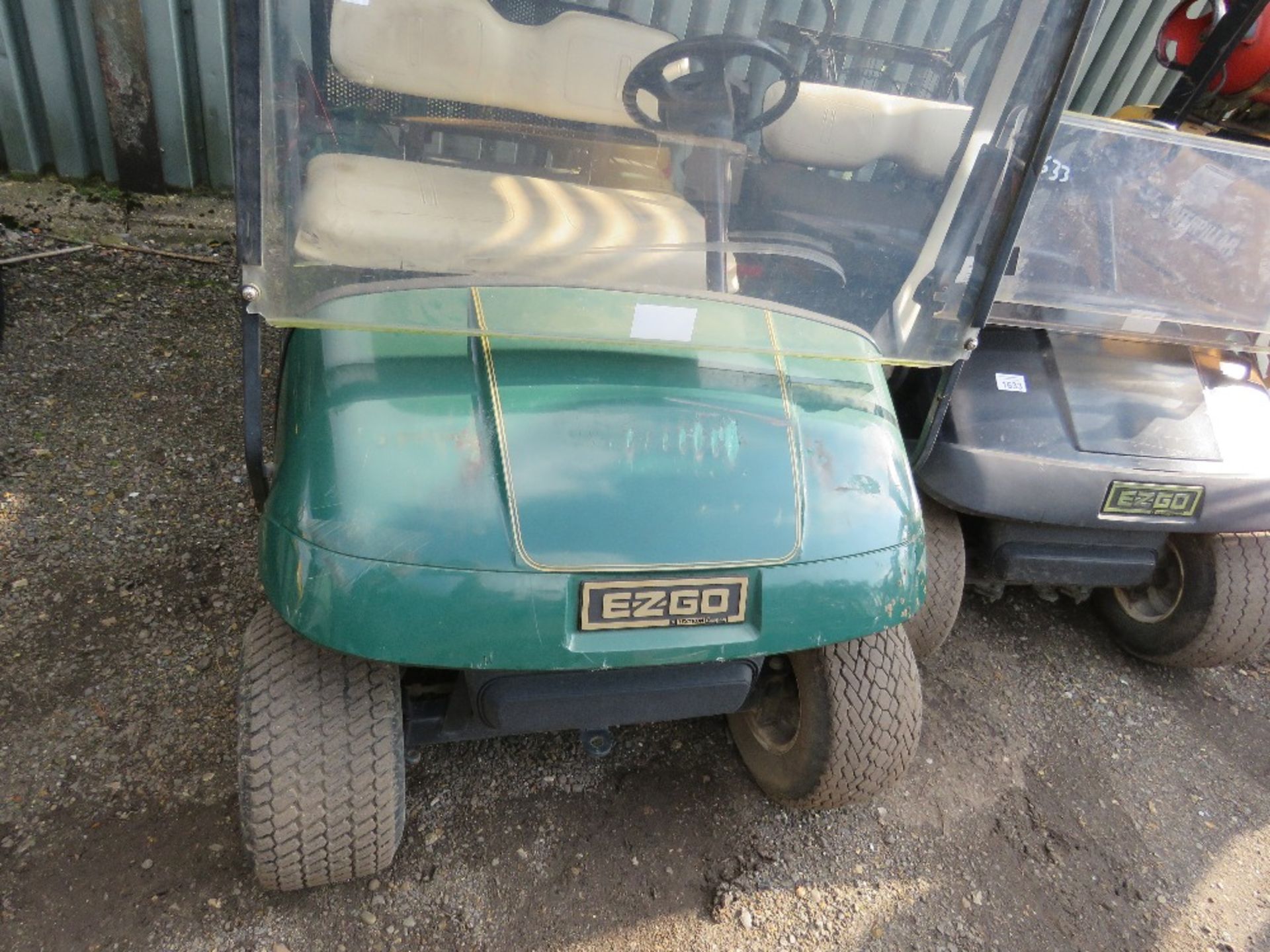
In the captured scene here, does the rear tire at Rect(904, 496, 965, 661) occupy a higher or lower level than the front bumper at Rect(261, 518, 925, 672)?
lower

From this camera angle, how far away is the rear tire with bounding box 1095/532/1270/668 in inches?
95.3

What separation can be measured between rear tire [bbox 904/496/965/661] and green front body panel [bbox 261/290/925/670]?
697 mm

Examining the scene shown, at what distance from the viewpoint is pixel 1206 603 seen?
2.46m

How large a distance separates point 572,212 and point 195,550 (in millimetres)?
1582

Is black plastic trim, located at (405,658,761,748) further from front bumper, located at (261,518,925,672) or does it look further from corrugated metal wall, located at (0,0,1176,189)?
corrugated metal wall, located at (0,0,1176,189)

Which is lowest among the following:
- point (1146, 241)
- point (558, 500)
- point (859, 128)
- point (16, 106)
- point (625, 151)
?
point (16, 106)

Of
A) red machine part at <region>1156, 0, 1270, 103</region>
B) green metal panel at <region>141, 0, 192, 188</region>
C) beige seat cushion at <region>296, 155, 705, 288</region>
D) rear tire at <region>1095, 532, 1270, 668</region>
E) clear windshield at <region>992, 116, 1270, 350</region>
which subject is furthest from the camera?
green metal panel at <region>141, 0, 192, 188</region>

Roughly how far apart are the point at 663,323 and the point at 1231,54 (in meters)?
2.41

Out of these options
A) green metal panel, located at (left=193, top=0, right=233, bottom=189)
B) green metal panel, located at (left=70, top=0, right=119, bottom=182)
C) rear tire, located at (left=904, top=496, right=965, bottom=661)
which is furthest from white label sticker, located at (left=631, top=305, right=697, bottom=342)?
green metal panel, located at (left=70, top=0, right=119, bottom=182)

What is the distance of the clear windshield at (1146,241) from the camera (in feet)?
7.55

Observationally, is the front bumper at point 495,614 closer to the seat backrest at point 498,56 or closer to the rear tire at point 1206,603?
the seat backrest at point 498,56

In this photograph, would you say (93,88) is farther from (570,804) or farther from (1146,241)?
(1146,241)

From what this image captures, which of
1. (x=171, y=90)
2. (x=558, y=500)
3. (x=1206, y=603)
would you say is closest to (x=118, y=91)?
(x=171, y=90)

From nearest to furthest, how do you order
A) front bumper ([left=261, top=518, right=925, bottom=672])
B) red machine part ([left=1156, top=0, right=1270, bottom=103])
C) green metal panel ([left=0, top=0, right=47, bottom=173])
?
front bumper ([left=261, top=518, right=925, bottom=672])
red machine part ([left=1156, top=0, right=1270, bottom=103])
green metal panel ([left=0, top=0, right=47, bottom=173])
